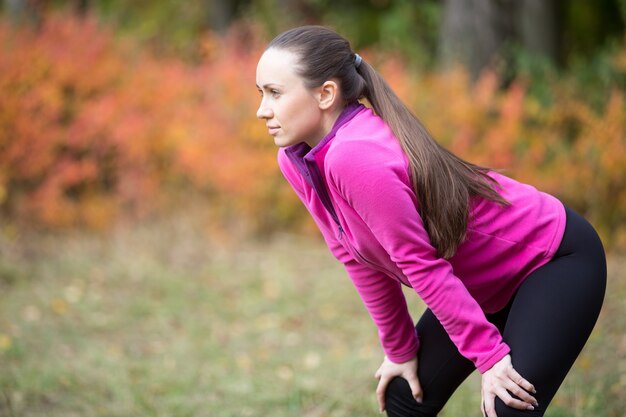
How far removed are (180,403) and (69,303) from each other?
2434mm

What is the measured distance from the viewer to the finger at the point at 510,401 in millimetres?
2100

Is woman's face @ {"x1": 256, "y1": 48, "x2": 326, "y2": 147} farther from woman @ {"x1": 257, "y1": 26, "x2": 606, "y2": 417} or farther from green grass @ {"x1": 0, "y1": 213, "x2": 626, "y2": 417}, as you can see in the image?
green grass @ {"x1": 0, "y1": 213, "x2": 626, "y2": 417}

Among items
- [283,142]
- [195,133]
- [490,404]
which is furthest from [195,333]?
[490,404]

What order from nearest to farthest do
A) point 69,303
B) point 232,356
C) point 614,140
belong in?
point 232,356 < point 69,303 < point 614,140

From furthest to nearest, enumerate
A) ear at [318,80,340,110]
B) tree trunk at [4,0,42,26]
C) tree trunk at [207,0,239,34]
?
tree trunk at [207,0,239,34], tree trunk at [4,0,42,26], ear at [318,80,340,110]

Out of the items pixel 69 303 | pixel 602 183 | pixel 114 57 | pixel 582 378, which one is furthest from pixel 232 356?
pixel 114 57

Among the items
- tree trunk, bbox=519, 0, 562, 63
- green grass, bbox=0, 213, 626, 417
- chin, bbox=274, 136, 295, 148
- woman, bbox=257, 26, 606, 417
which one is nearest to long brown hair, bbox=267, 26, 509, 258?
woman, bbox=257, 26, 606, 417

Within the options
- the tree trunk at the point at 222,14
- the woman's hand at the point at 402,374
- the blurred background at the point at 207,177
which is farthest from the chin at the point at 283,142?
the tree trunk at the point at 222,14

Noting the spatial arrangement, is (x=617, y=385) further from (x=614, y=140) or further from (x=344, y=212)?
(x=614, y=140)

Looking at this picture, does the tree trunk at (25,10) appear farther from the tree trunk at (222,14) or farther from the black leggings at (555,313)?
the black leggings at (555,313)

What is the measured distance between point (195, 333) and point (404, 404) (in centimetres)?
331

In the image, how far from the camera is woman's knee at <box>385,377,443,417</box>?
2.50 m

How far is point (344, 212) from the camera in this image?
7.23ft

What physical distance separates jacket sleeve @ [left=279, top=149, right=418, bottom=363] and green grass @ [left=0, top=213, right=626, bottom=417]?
1.39 m
